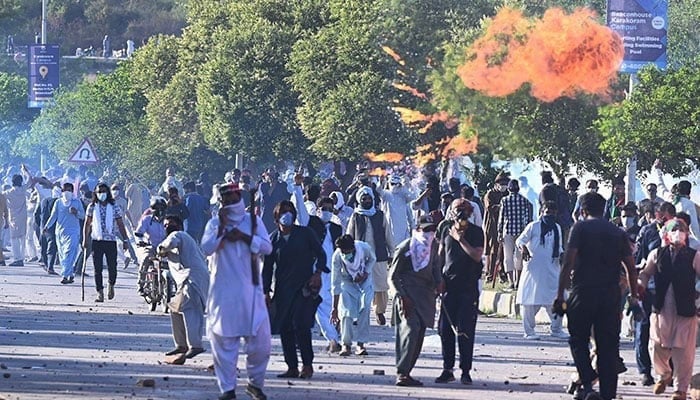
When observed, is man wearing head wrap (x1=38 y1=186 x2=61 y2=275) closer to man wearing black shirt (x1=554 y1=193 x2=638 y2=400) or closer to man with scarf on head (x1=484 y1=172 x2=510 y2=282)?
man with scarf on head (x1=484 y1=172 x2=510 y2=282)

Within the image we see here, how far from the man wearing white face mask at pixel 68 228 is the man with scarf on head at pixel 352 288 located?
463 inches

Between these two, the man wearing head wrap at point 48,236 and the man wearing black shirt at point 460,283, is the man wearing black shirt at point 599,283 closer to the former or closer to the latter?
the man wearing black shirt at point 460,283

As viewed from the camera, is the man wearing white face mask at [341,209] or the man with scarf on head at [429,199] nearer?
the man wearing white face mask at [341,209]

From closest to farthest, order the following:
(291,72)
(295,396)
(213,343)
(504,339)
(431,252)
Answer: (213,343), (295,396), (431,252), (504,339), (291,72)

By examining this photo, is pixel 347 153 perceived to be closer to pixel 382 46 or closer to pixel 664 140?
pixel 382 46

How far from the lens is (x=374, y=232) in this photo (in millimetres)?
22281

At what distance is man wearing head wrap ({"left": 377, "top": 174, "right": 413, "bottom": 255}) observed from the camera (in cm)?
2417

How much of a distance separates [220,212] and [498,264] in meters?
13.8

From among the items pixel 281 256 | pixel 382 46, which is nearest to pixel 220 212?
pixel 281 256

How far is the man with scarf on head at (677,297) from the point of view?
→ 14680 mm

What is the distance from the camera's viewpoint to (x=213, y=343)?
1359 cm

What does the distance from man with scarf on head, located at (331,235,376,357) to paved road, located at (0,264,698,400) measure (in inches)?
11.3

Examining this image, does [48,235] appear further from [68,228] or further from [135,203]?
[135,203]

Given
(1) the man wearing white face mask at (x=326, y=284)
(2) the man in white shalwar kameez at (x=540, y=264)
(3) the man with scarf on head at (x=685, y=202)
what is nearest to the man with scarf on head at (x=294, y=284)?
(1) the man wearing white face mask at (x=326, y=284)
